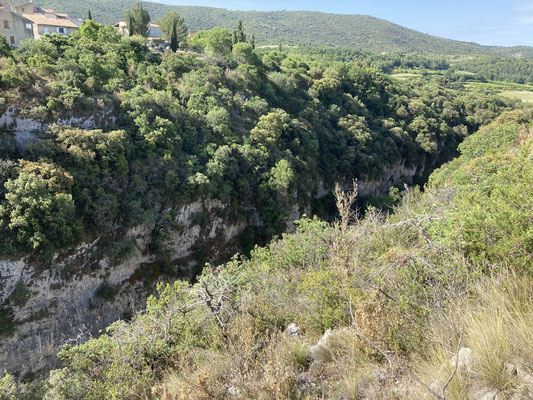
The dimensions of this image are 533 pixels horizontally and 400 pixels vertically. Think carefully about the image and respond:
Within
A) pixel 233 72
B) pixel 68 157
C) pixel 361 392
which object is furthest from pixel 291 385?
pixel 233 72

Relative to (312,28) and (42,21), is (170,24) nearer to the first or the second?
(42,21)

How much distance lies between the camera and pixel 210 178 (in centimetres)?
2044

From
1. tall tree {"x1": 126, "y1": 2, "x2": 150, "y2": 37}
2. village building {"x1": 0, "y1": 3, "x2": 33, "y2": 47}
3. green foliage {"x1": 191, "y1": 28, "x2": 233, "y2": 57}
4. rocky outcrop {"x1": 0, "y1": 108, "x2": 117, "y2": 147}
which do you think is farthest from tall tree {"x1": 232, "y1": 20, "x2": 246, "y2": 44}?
rocky outcrop {"x1": 0, "y1": 108, "x2": 117, "y2": 147}

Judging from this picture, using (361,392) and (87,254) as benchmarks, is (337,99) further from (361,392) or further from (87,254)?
(361,392)

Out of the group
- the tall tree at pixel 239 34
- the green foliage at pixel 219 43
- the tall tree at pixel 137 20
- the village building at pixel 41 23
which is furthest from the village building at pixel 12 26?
the tall tree at pixel 239 34

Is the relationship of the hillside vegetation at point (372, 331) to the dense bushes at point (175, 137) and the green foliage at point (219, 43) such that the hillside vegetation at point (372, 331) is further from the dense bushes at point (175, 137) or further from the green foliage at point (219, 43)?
the green foliage at point (219, 43)

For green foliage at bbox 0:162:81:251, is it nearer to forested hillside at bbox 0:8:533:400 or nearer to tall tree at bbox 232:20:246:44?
forested hillside at bbox 0:8:533:400

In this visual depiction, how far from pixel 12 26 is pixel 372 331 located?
40.3 m

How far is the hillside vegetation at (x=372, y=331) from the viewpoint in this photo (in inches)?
113

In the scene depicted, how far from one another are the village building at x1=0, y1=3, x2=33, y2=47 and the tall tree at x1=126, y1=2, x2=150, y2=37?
9752mm

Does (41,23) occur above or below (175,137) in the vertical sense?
above

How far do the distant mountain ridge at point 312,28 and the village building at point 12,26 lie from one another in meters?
A: 77.9

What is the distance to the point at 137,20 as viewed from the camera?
3591 cm

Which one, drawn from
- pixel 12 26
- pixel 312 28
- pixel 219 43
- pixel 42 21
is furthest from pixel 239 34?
pixel 312 28
